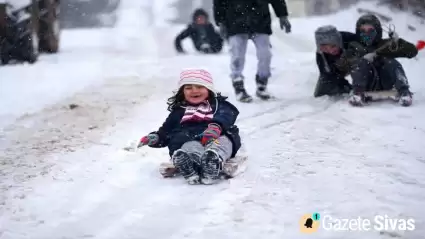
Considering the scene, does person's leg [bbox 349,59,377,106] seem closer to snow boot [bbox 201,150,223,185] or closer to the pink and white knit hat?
the pink and white knit hat

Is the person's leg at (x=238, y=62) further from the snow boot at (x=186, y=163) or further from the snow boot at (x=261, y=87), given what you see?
the snow boot at (x=186, y=163)

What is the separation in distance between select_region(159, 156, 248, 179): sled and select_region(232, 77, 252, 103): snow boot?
215 centimetres

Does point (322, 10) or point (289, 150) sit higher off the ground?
point (289, 150)

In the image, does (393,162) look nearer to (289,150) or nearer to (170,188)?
(289,150)

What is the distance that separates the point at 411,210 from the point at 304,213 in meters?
0.52

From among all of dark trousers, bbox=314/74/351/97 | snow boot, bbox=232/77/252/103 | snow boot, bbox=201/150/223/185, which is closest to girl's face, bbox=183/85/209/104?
snow boot, bbox=201/150/223/185

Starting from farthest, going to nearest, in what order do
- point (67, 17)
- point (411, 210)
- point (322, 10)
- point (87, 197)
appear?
point (67, 17) < point (322, 10) < point (87, 197) < point (411, 210)

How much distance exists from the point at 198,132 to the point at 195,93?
11.5 inches

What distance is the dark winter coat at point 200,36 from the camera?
10398 millimetres

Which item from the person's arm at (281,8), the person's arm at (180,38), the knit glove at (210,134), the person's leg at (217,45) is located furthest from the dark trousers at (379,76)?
the person's arm at (180,38)

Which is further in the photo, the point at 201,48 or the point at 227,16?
the point at 201,48

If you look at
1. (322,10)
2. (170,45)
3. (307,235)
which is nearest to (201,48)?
(170,45)

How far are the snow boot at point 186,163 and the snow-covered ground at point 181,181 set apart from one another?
0.25 feet

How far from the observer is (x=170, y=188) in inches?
110
